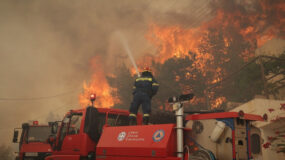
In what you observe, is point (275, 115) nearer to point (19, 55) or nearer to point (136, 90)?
point (136, 90)

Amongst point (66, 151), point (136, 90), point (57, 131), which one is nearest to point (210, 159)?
point (136, 90)

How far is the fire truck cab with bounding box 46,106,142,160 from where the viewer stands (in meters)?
6.62

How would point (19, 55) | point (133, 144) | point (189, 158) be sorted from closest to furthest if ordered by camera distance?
point (189, 158)
point (133, 144)
point (19, 55)

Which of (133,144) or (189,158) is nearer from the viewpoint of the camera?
(189,158)

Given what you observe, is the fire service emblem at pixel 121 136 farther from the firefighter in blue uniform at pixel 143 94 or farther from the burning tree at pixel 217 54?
the burning tree at pixel 217 54

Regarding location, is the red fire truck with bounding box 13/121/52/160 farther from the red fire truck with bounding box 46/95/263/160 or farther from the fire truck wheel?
the fire truck wheel

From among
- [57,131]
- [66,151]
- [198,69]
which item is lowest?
[66,151]

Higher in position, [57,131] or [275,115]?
[275,115]

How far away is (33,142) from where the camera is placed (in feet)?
41.2

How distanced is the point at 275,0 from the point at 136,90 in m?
22.4

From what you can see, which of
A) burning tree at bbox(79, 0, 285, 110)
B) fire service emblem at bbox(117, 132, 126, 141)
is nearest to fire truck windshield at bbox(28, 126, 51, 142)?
fire service emblem at bbox(117, 132, 126, 141)

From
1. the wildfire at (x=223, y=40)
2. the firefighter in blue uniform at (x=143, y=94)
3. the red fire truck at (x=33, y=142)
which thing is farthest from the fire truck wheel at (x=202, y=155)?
the wildfire at (x=223, y=40)

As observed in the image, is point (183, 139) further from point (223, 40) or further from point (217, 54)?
point (223, 40)

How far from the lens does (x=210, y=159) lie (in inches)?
177
